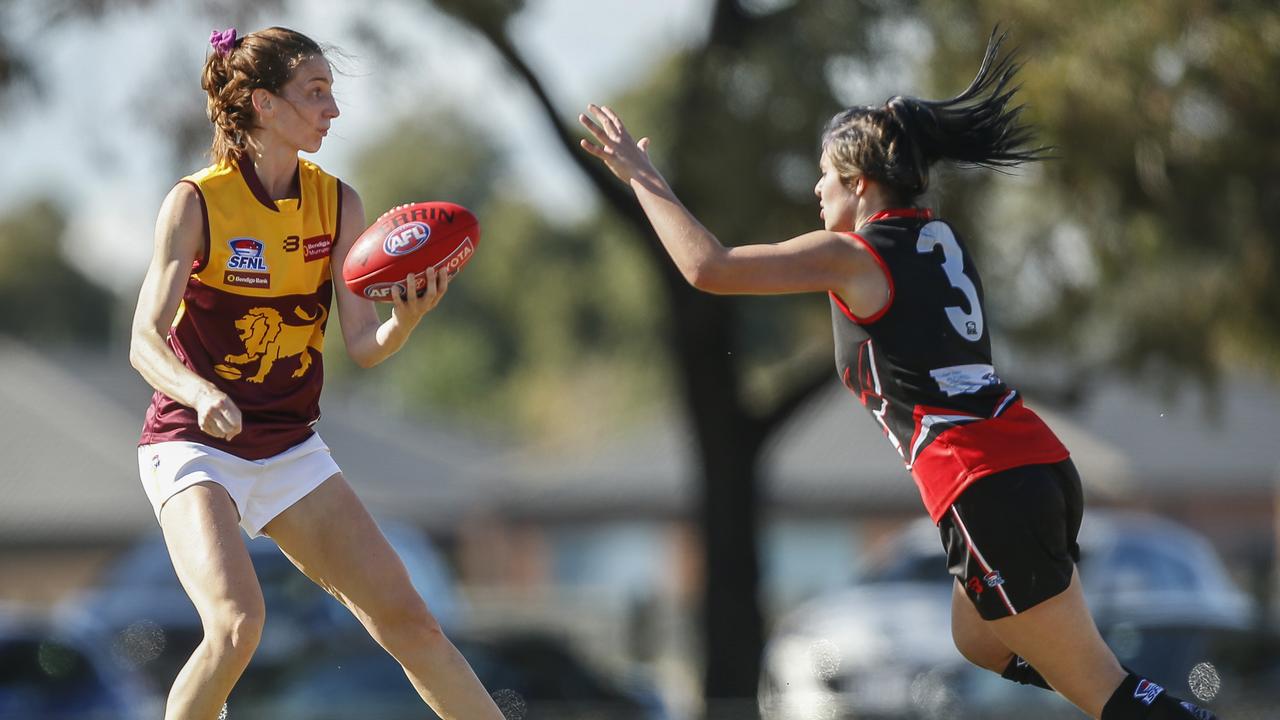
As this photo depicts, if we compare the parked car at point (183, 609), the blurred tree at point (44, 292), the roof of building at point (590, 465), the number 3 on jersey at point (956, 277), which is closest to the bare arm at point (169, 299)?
the number 3 on jersey at point (956, 277)

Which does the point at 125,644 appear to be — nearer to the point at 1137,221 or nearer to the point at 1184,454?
the point at 1137,221

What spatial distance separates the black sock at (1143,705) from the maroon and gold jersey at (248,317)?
7.28 feet

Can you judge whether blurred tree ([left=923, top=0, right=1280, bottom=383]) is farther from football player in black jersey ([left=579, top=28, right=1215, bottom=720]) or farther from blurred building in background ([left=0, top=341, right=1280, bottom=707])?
blurred building in background ([left=0, top=341, right=1280, bottom=707])

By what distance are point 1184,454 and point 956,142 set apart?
110 feet

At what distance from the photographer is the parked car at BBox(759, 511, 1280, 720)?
10273 millimetres

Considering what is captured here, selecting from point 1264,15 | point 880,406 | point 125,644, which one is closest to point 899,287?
point 880,406

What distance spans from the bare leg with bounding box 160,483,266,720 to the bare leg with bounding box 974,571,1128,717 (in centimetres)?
188

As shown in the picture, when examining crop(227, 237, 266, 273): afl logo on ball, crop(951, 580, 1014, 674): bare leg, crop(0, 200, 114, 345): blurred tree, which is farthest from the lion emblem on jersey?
crop(0, 200, 114, 345): blurred tree

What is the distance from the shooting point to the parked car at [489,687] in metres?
9.90

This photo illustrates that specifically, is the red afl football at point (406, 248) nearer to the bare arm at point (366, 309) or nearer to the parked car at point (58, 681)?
the bare arm at point (366, 309)

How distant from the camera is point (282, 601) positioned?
48.0 ft

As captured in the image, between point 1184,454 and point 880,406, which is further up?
point 880,406

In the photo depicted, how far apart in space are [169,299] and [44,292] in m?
59.0

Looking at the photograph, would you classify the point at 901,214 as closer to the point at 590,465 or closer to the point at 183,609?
the point at 183,609
